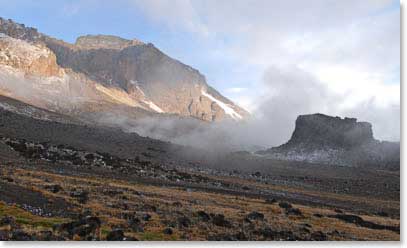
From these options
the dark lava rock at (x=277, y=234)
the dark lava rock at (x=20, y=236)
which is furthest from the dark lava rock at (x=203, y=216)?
the dark lava rock at (x=20, y=236)

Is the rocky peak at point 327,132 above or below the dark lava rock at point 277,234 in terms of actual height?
above

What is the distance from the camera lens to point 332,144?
12812cm

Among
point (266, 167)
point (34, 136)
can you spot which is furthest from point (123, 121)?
point (34, 136)

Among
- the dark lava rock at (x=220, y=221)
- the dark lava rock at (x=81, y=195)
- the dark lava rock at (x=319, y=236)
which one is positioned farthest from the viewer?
the dark lava rock at (x=81, y=195)

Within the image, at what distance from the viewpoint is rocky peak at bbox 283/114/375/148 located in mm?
124125

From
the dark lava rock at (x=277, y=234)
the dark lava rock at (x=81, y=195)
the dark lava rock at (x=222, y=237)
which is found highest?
the dark lava rock at (x=81, y=195)

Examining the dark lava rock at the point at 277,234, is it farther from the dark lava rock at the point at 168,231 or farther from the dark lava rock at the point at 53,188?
the dark lava rock at the point at 53,188

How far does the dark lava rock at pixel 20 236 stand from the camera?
14969 mm

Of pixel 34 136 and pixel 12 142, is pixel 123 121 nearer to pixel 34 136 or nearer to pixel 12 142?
pixel 34 136

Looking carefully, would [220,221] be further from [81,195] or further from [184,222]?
[81,195]

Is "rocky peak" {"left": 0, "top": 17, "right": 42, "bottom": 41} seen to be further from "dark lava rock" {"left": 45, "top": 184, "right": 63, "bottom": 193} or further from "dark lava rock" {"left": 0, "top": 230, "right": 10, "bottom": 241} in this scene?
"dark lava rock" {"left": 0, "top": 230, "right": 10, "bottom": 241}

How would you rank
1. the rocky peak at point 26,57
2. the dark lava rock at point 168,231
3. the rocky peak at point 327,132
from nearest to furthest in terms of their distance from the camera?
the dark lava rock at point 168,231 < the rocky peak at point 327,132 < the rocky peak at point 26,57

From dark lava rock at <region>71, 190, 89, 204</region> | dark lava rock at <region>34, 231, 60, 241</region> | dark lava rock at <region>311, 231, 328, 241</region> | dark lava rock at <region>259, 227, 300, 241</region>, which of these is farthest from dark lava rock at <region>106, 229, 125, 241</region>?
dark lava rock at <region>311, 231, 328, 241</region>

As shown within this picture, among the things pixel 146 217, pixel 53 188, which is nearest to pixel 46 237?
pixel 146 217
